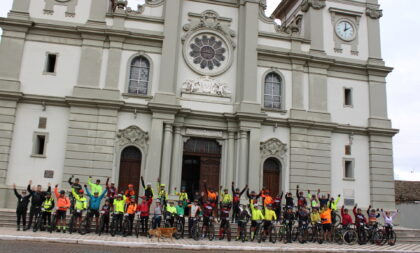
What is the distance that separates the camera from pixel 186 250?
13797mm

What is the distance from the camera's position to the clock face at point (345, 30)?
2680 cm

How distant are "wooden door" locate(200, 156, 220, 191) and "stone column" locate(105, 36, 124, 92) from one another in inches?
263

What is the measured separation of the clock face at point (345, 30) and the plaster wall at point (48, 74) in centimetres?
A: 1668

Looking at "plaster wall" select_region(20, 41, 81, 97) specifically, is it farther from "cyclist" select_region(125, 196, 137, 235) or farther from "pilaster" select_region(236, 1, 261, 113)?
"pilaster" select_region(236, 1, 261, 113)

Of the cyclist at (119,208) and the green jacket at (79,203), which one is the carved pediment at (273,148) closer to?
the cyclist at (119,208)

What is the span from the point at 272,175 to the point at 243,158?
7.63ft

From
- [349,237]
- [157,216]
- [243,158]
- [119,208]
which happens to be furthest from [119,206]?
[349,237]

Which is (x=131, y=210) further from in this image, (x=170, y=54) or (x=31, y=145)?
(x=170, y=54)

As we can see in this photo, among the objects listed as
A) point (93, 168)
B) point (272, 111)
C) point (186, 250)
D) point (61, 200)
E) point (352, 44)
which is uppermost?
point (352, 44)

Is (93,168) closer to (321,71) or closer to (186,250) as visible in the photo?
(186,250)

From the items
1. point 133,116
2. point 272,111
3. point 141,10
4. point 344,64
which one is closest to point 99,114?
point 133,116

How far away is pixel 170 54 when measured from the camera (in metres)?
23.6

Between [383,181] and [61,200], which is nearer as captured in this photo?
[61,200]

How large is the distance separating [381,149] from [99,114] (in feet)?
57.2
